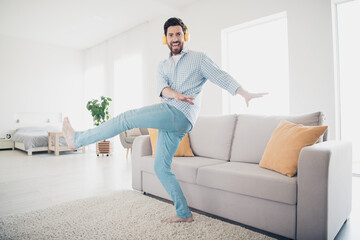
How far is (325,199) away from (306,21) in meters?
3.22

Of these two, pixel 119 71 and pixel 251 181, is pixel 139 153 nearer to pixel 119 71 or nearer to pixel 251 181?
pixel 251 181

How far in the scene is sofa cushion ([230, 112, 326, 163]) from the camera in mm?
2256

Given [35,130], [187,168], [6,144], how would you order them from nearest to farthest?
1. [187,168]
2. [6,144]
3. [35,130]

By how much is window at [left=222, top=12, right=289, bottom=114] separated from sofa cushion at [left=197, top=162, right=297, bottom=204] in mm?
2773

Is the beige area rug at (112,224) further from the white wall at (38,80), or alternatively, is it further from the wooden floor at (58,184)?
the white wall at (38,80)

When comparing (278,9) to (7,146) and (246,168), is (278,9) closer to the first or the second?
(246,168)

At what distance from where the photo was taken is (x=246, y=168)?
198cm

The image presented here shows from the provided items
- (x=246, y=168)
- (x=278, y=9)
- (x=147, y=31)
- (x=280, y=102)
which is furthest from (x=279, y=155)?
(x=147, y=31)

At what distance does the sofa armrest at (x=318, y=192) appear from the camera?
145 centimetres

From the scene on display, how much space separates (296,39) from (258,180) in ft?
9.94

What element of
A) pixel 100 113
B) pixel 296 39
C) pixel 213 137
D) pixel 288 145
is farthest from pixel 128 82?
pixel 288 145

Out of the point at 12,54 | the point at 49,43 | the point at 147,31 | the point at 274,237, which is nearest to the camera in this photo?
the point at 274,237

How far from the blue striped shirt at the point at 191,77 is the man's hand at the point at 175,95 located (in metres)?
0.05

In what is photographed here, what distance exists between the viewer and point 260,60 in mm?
4672
